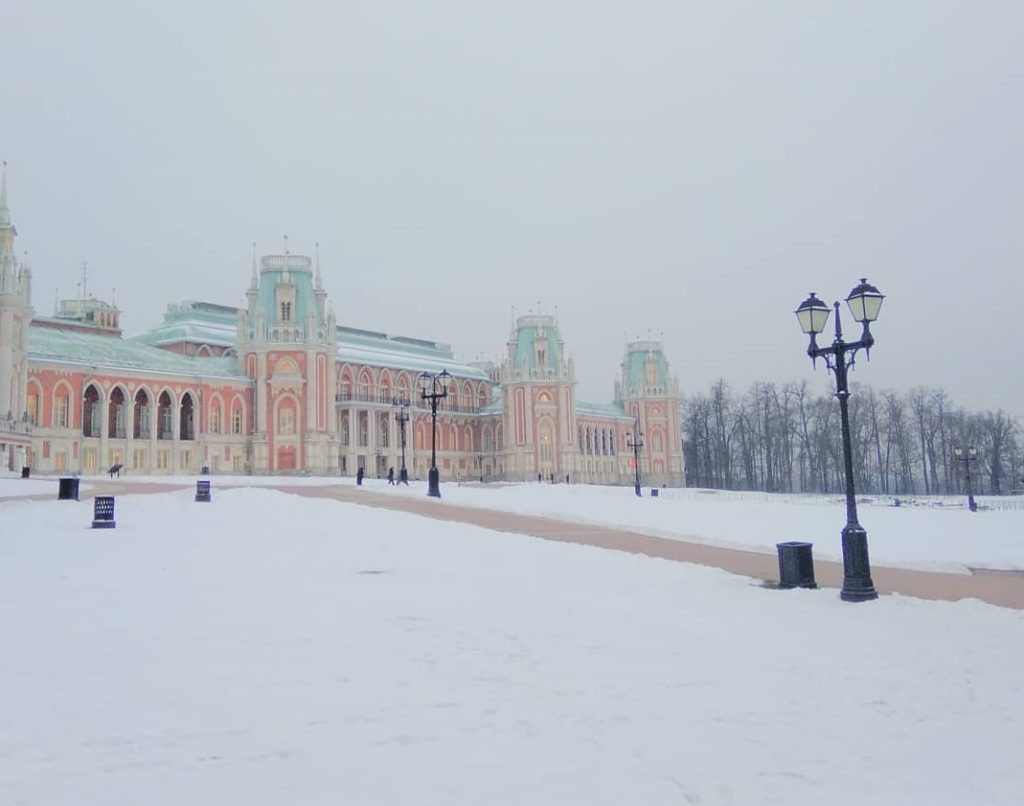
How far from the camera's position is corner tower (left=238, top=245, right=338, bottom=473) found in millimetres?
71125

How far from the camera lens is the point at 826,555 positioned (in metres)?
17.2

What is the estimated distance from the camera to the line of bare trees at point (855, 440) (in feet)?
301

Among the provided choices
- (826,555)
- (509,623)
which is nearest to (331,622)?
(509,623)

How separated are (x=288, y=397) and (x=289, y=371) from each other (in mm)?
2152

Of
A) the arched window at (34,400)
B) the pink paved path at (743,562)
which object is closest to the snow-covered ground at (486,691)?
the pink paved path at (743,562)

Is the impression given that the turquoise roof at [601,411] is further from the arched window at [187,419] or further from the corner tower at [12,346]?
the corner tower at [12,346]

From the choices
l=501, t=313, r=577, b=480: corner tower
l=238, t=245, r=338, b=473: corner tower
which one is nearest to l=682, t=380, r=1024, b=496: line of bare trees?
l=501, t=313, r=577, b=480: corner tower

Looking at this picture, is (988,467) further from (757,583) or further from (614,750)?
(614,750)

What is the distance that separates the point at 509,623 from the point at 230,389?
65850 mm

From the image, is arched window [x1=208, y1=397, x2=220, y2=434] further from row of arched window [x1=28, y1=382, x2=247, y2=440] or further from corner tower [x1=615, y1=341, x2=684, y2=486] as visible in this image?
corner tower [x1=615, y1=341, x2=684, y2=486]

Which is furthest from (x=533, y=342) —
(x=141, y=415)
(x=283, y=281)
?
(x=141, y=415)

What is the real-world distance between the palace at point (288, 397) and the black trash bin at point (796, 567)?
46600 mm

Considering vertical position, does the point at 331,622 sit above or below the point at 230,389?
below

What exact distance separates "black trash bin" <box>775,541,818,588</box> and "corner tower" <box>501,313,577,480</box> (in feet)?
252
